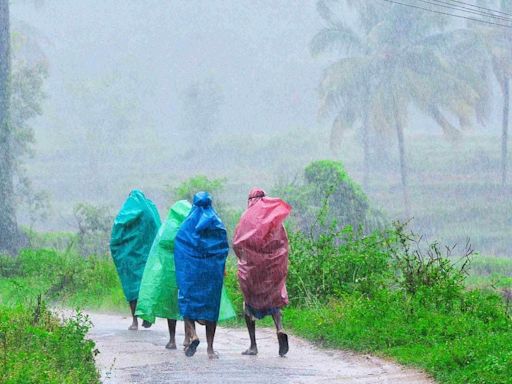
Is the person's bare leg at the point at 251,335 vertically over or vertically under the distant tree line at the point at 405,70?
under

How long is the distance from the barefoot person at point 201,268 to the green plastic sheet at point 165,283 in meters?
0.47

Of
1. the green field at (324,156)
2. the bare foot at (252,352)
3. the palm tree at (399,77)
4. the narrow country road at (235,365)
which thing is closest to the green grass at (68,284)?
the narrow country road at (235,365)

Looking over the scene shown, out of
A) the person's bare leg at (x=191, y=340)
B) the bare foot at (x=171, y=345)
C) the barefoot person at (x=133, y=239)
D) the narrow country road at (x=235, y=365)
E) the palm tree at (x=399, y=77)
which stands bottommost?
the narrow country road at (x=235, y=365)

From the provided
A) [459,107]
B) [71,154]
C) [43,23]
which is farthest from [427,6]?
[43,23]

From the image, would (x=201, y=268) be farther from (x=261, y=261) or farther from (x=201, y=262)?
(x=261, y=261)

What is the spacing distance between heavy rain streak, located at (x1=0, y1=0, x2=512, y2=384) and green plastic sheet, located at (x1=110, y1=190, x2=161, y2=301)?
2 centimetres

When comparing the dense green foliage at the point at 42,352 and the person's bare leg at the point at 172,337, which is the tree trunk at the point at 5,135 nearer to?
the dense green foliage at the point at 42,352

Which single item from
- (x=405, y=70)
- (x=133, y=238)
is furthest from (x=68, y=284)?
(x=405, y=70)

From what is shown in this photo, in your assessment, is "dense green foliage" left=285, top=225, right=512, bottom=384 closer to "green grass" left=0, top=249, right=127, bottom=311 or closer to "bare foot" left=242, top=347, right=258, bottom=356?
"bare foot" left=242, top=347, right=258, bottom=356

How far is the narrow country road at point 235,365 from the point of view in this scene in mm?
8117

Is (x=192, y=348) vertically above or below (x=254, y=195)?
below

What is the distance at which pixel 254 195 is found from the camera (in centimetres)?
945

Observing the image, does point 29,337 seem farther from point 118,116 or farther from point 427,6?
point 118,116

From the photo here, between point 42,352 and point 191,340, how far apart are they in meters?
1.77
